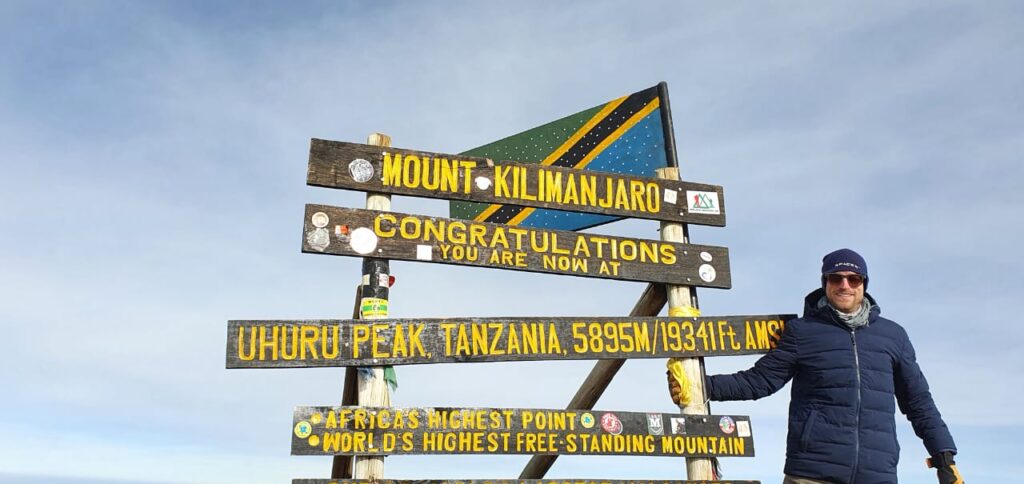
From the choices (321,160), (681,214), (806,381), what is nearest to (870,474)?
(806,381)

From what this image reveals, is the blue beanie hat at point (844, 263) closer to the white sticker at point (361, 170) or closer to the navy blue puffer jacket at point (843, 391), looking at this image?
the navy blue puffer jacket at point (843, 391)

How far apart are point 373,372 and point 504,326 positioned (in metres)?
0.99

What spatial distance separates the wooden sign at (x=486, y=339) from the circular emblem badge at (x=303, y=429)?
0.40 metres

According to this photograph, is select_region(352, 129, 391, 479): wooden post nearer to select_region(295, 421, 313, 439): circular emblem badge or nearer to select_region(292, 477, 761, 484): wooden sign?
select_region(292, 477, 761, 484): wooden sign

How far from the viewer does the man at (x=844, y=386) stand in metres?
5.45

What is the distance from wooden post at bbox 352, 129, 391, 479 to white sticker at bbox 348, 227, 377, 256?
0.08 metres

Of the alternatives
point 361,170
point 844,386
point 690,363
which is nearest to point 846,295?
point 844,386

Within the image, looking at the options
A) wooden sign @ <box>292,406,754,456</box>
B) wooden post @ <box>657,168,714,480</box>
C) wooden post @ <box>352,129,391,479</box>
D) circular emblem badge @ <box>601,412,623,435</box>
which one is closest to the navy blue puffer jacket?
wooden post @ <box>657,168,714,480</box>

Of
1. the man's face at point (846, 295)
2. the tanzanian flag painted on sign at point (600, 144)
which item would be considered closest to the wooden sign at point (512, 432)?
the man's face at point (846, 295)

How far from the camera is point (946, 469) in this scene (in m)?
5.73

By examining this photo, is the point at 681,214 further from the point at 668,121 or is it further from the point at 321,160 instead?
the point at 321,160

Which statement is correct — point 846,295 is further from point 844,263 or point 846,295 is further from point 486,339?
point 486,339

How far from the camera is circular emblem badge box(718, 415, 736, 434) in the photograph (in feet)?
20.5

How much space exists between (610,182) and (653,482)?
2.38 metres
